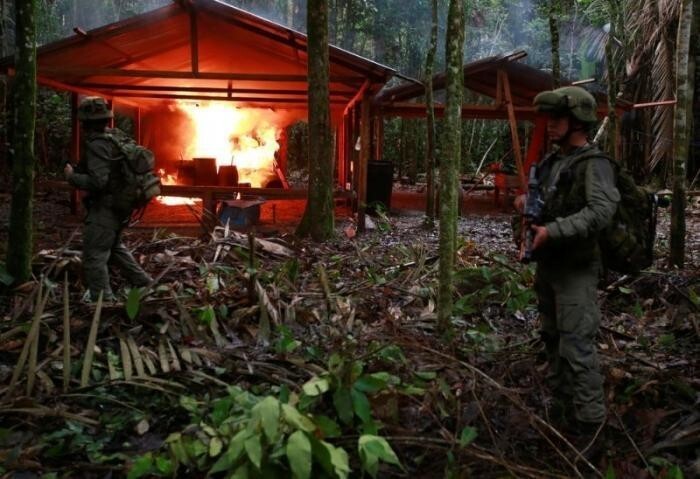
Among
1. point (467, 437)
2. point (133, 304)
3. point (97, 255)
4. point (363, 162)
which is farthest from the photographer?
point (363, 162)

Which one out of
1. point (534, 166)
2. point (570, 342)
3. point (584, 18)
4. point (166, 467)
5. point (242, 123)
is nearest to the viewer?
point (166, 467)

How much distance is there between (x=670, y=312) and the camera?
5559 mm

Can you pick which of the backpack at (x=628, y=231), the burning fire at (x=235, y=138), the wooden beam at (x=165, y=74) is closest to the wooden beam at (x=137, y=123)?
the burning fire at (x=235, y=138)

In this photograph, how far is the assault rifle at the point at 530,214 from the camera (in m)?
3.48

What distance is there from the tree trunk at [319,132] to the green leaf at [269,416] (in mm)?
6523

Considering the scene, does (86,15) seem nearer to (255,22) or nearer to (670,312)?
(255,22)

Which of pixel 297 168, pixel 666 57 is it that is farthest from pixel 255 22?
pixel 297 168

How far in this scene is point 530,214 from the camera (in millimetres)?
3510

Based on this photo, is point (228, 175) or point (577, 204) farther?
point (228, 175)

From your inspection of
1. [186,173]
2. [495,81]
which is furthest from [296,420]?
[495,81]

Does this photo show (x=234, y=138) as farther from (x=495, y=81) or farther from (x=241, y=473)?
(x=241, y=473)

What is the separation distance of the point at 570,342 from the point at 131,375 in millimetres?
2684

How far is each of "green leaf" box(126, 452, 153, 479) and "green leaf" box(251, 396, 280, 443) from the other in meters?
0.64

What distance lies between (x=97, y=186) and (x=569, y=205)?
12.8ft
